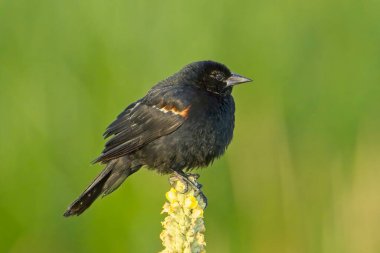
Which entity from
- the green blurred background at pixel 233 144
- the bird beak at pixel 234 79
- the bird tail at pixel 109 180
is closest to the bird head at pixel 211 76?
the bird beak at pixel 234 79

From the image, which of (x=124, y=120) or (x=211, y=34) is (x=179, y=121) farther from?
(x=211, y=34)

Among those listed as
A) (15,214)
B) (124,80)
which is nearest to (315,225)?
(124,80)

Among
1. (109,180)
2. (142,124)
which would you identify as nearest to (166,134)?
(142,124)

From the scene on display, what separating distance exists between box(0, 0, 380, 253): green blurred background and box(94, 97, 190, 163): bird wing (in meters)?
0.31

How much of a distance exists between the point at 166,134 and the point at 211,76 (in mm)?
407

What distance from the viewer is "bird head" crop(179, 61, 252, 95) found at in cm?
370

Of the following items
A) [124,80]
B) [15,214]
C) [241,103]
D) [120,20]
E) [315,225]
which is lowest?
[315,225]

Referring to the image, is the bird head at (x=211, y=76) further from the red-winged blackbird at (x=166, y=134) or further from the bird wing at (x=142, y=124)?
the bird wing at (x=142, y=124)

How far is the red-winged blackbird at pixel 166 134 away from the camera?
11.3ft

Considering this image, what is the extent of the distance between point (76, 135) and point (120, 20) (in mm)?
609

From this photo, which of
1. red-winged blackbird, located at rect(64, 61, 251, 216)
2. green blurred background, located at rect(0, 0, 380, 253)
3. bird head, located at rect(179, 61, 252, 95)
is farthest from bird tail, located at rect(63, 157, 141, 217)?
bird head, located at rect(179, 61, 252, 95)

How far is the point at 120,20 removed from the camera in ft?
12.8

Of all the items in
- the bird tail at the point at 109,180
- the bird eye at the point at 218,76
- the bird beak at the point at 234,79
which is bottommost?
the bird tail at the point at 109,180

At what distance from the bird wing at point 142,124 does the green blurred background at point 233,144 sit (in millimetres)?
311
